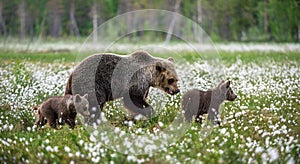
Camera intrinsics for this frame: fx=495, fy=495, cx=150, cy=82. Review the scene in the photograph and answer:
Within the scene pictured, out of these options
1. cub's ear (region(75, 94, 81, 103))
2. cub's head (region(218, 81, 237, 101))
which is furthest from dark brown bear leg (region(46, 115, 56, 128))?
cub's head (region(218, 81, 237, 101))

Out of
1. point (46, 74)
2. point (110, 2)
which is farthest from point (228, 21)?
point (46, 74)

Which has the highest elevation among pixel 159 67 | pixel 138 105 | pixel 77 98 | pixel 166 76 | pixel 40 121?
pixel 159 67

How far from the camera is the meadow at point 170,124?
6681 millimetres

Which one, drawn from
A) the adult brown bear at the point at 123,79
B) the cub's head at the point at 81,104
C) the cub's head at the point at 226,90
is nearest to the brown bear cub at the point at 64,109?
the cub's head at the point at 81,104

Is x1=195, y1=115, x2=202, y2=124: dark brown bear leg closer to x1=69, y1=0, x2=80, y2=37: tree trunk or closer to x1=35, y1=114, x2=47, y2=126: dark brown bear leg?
x1=35, y1=114, x2=47, y2=126: dark brown bear leg

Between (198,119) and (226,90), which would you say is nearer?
(198,119)

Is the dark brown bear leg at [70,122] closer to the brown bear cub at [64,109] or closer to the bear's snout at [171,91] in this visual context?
the brown bear cub at [64,109]

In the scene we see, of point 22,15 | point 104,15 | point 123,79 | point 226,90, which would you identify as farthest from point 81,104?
point 104,15

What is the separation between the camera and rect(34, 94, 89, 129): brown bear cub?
826 cm

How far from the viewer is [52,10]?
42.7m

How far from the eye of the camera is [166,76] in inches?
355

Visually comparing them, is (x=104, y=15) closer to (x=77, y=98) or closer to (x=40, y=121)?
(x=40, y=121)

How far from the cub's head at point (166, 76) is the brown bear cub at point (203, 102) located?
0.94 feet

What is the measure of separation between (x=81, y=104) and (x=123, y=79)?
1069 millimetres
